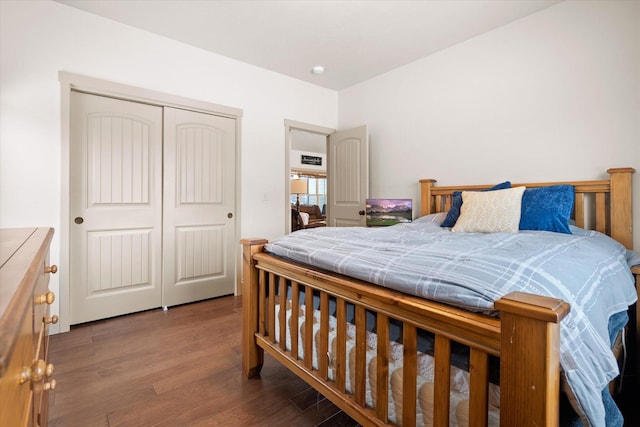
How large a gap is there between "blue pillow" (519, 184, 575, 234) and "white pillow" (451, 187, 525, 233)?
8cm

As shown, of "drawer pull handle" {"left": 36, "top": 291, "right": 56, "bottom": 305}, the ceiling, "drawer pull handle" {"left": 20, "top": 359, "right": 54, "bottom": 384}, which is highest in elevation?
the ceiling

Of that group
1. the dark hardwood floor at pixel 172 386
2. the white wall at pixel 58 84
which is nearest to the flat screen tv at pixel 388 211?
the white wall at pixel 58 84

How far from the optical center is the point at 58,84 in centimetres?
238

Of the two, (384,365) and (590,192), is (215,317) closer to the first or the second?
(384,365)

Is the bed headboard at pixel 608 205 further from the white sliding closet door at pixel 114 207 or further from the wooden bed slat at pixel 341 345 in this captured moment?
the white sliding closet door at pixel 114 207

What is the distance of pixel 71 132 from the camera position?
247cm

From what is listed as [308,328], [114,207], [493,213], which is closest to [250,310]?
[308,328]

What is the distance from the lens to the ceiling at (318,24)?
2410 mm

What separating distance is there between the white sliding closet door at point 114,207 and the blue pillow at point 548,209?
2.97m

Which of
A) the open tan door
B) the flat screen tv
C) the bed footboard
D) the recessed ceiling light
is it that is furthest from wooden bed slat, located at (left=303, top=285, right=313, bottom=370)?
the recessed ceiling light

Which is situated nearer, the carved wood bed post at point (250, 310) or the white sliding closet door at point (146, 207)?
the carved wood bed post at point (250, 310)

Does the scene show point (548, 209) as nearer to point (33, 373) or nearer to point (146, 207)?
point (33, 373)

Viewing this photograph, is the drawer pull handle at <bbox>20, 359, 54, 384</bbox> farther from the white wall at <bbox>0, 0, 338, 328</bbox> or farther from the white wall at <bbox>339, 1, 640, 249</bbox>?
the white wall at <bbox>339, 1, 640, 249</bbox>

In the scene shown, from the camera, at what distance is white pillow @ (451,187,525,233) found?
2010mm
